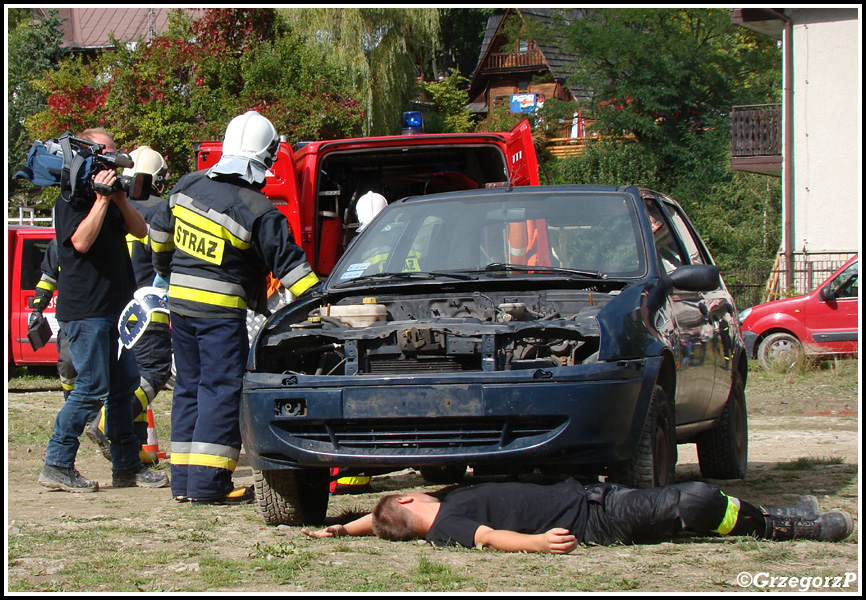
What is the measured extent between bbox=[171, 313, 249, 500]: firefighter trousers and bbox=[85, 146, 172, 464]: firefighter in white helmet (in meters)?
1.08

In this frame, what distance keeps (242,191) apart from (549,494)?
2.46m

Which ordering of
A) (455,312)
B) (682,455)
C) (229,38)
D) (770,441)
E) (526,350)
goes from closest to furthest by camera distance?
(526,350)
(455,312)
(682,455)
(770,441)
(229,38)

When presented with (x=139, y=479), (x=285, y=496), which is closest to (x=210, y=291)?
(x=285, y=496)

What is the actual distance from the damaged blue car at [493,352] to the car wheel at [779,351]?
879cm

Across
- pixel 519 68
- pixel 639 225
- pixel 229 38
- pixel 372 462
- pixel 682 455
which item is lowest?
pixel 682 455

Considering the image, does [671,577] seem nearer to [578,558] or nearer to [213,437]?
[578,558]

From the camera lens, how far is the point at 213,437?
5.69 metres

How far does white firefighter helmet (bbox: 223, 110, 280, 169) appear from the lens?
594cm

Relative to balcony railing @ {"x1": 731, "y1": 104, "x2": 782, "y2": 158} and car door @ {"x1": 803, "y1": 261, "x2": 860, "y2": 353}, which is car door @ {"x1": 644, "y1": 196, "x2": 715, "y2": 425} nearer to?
car door @ {"x1": 803, "y1": 261, "x2": 860, "y2": 353}

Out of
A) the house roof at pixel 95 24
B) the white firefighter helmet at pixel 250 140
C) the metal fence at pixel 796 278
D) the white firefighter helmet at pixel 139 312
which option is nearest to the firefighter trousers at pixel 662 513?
the white firefighter helmet at pixel 250 140

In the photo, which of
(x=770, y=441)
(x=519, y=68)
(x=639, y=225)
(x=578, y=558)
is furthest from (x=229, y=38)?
(x=519, y=68)

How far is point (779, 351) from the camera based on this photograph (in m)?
15.0

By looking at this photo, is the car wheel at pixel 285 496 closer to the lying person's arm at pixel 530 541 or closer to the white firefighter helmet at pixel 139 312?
the lying person's arm at pixel 530 541

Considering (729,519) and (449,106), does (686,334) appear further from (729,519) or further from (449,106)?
(449,106)
